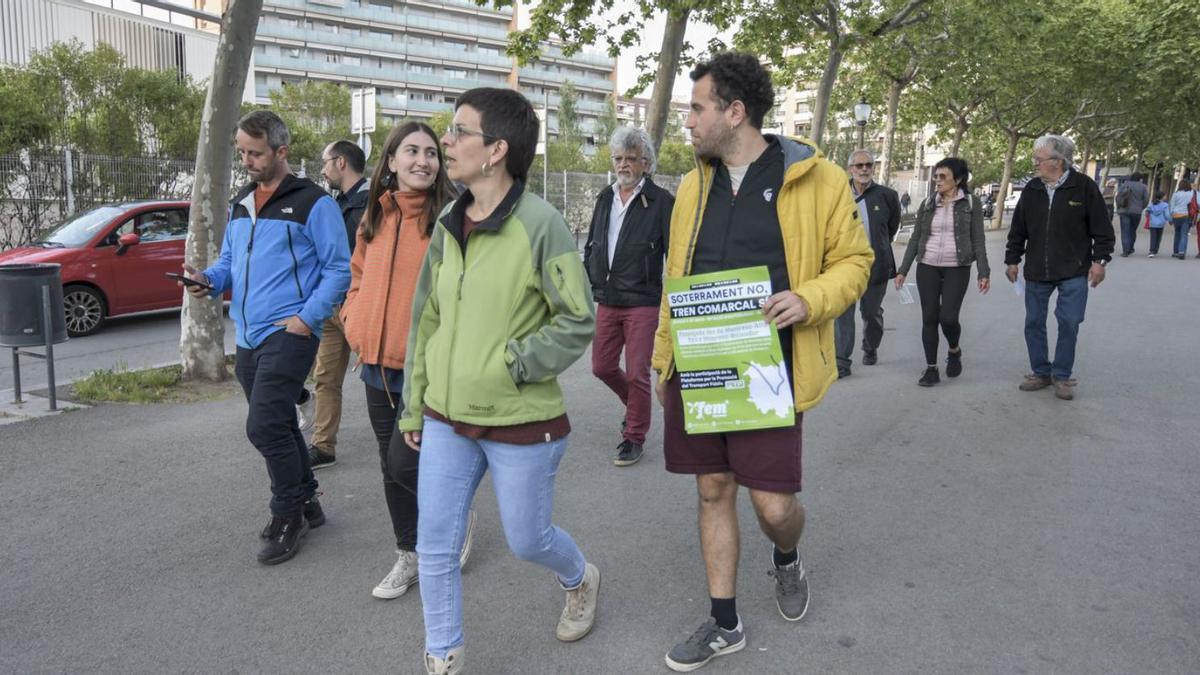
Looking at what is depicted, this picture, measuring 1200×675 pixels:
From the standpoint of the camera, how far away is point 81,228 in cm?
1122

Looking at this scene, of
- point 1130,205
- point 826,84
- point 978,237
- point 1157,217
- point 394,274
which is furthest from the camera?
point 1157,217

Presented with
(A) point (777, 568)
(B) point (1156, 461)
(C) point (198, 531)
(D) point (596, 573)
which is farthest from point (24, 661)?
(B) point (1156, 461)

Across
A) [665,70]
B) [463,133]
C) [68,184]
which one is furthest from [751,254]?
[68,184]

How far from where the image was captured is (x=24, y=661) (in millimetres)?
3152

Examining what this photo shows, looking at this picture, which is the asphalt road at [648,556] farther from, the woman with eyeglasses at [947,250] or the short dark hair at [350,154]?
the short dark hair at [350,154]

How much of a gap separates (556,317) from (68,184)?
51.9 ft

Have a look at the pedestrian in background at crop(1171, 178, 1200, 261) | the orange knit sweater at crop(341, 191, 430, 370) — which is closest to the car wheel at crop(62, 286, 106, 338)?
the orange knit sweater at crop(341, 191, 430, 370)

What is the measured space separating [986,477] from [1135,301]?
9559mm

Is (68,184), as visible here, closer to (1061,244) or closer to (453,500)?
(1061,244)

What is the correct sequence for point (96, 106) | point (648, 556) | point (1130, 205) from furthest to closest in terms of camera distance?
point (1130, 205), point (96, 106), point (648, 556)

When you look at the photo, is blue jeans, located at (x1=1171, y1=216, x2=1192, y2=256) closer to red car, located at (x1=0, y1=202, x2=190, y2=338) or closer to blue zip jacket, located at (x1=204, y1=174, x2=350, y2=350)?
red car, located at (x1=0, y1=202, x2=190, y2=338)

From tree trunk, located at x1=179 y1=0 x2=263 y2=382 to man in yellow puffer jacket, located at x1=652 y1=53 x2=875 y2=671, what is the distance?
544 centimetres

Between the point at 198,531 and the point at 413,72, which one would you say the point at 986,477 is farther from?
the point at 413,72

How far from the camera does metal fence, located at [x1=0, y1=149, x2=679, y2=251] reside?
15.0m
